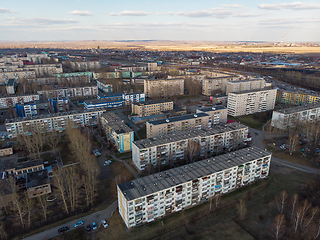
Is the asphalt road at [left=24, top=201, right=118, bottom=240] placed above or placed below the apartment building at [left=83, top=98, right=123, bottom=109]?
below

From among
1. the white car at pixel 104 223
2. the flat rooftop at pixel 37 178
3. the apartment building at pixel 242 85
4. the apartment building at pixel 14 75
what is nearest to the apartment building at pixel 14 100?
the apartment building at pixel 14 75

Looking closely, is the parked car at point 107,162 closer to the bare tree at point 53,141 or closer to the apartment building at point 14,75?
the bare tree at point 53,141

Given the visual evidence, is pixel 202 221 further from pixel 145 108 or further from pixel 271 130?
pixel 145 108

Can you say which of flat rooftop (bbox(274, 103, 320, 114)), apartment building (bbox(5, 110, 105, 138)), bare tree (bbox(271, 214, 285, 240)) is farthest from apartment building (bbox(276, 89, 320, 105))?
apartment building (bbox(5, 110, 105, 138))

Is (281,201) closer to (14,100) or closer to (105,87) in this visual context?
(105,87)

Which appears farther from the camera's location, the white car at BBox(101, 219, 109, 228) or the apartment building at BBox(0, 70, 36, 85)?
the apartment building at BBox(0, 70, 36, 85)

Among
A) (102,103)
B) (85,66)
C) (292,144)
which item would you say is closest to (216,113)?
(292,144)

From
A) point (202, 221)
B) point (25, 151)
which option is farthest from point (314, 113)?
point (25, 151)

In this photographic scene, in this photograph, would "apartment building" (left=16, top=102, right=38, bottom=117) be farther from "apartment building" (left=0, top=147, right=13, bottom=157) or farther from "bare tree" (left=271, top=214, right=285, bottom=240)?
"bare tree" (left=271, top=214, right=285, bottom=240)
